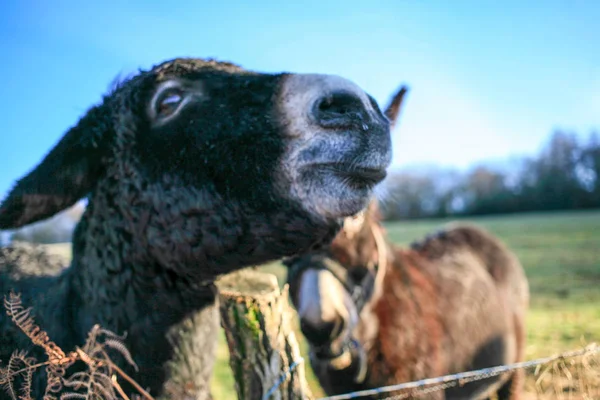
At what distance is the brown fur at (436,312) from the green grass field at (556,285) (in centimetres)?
95

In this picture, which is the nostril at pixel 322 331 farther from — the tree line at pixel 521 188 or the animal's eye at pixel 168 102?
the tree line at pixel 521 188

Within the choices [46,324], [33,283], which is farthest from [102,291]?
[33,283]

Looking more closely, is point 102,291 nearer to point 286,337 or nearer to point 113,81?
point 286,337

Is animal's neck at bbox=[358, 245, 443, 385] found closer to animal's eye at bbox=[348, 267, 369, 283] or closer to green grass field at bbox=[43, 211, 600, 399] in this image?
animal's eye at bbox=[348, 267, 369, 283]

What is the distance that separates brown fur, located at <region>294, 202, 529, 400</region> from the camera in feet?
12.3

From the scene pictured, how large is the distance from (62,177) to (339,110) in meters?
1.24

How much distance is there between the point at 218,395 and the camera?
24.3 ft

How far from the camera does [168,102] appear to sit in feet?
6.68

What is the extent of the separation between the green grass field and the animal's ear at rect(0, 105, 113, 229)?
239 centimetres

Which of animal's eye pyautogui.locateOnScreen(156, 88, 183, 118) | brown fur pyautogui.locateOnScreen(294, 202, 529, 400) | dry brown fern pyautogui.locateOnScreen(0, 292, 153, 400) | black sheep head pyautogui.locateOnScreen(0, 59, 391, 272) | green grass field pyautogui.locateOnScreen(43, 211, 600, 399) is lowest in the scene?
green grass field pyautogui.locateOnScreen(43, 211, 600, 399)

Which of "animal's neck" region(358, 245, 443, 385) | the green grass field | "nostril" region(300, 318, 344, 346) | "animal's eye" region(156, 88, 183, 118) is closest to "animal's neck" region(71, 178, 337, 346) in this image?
→ "animal's eye" region(156, 88, 183, 118)

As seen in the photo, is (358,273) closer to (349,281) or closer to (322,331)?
(349,281)

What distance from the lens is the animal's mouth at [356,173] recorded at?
167cm

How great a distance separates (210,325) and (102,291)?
0.51 meters
